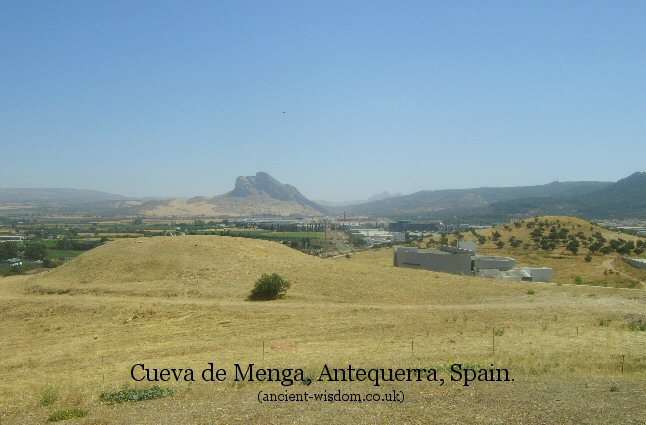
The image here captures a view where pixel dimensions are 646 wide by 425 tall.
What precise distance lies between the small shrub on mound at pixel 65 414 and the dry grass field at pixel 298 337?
216 mm

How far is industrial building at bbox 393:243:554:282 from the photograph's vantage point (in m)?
45.1

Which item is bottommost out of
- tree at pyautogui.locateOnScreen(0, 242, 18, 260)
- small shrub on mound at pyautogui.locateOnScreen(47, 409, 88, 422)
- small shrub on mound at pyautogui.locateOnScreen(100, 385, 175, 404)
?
tree at pyautogui.locateOnScreen(0, 242, 18, 260)

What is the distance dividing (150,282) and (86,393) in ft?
70.3

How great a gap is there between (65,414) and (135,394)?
1.83 metres

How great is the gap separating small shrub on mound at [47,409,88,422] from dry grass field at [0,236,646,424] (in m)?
0.22

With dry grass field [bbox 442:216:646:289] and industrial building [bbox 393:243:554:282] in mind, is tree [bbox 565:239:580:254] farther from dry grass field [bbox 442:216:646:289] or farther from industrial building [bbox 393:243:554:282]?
industrial building [bbox 393:243:554:282]

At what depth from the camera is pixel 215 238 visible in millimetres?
43094

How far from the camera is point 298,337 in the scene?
21234mm

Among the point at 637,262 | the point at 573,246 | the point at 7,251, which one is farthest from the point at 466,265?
the point at 7,251

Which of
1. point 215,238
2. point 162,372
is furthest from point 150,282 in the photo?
point 162,372

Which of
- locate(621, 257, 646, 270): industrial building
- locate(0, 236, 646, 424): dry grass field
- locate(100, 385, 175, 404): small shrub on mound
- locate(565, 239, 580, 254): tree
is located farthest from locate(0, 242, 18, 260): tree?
locate(621, 257, 646, 270): industrial building

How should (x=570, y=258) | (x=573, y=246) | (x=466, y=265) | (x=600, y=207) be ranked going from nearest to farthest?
(x=466, y=265) → (x=570, y=258) → (x=573, y=246) → (x=600, y=207)

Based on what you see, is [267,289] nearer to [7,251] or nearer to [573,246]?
[573,246]

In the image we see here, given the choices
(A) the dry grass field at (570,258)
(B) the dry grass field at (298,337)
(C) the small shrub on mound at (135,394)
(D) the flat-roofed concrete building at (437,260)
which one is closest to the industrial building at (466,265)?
(D) the flat-roofed concrete building at (437,260)
